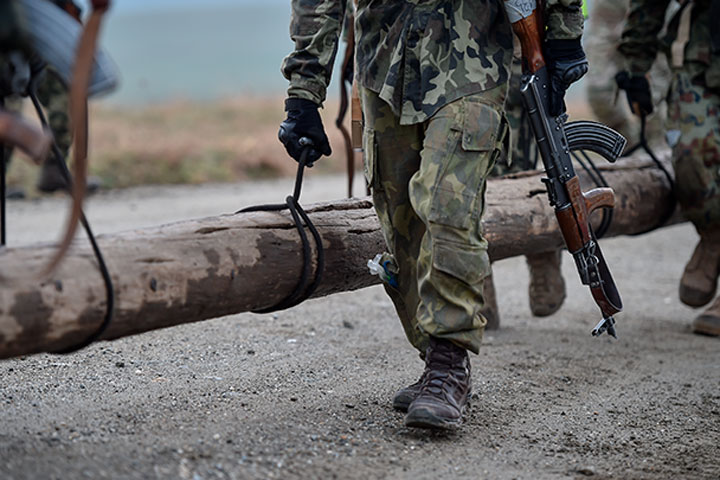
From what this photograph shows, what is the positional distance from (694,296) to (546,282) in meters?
0.78

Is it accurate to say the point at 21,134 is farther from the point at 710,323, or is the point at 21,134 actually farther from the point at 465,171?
the point at 710,323

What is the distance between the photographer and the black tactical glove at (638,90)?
4.66m

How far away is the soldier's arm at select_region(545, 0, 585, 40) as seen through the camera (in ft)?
9.63

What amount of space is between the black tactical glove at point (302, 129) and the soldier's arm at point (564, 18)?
835 mm

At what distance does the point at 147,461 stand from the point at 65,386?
92cm

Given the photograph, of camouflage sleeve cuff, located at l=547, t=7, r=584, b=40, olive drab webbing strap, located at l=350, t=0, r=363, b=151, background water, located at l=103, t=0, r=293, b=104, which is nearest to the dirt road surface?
olive drab webbing strap, located at l=350, t=0, r=363, b=151

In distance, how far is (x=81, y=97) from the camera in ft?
6.66

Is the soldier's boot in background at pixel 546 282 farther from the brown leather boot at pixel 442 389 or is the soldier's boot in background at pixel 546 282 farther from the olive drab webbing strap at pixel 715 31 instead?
the brown leather boot at pixel 442 389

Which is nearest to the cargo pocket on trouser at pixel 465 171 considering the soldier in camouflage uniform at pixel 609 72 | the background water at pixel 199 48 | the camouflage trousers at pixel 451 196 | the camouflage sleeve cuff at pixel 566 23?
the camouflage trousers at pixel 451 196

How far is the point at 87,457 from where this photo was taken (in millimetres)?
2391

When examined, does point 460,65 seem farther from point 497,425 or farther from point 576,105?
point 576,105

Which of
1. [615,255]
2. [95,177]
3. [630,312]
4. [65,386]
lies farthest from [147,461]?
[95,177]

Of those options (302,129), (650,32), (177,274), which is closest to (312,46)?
(302,129)

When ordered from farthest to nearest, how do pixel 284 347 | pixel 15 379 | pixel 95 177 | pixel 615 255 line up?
1. pixel 95 177
2. pixel 615 255
3. pixel 284 347
4. pixel 15 379
